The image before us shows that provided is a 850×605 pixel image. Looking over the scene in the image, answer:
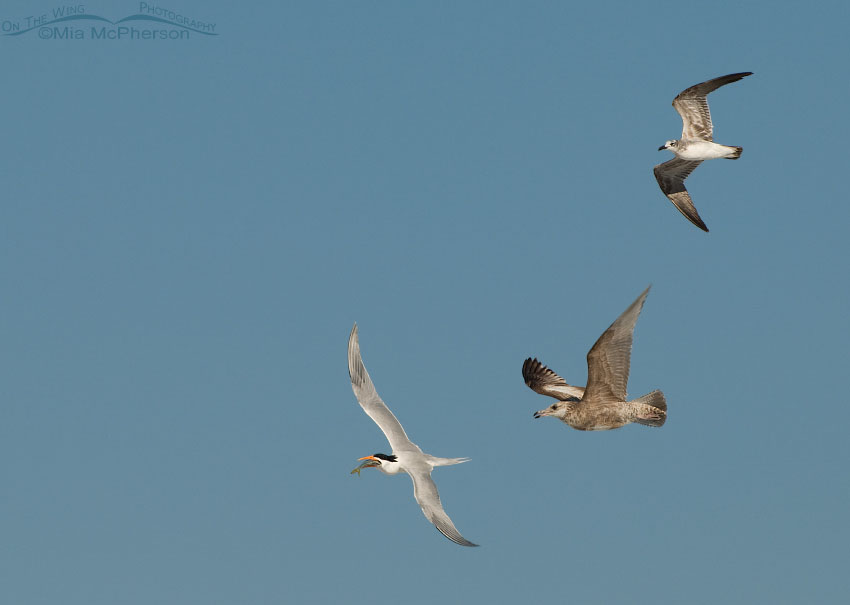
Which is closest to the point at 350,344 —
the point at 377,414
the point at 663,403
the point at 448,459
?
the point at 377,414

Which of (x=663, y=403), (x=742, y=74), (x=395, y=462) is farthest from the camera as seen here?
(x=742, y=74)

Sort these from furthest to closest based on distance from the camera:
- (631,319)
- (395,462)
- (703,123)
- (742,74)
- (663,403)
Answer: (703,123) < (742,74) < (395,462) < (663,403) < (631,319)

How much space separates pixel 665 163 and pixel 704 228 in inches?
92.8

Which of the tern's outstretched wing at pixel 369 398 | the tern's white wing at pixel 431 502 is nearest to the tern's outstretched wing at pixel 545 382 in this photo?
the tern's outstretched wing at pixel 369 398

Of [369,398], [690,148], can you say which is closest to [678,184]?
[690,148]

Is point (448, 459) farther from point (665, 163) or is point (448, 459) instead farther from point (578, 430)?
point (665, 163)

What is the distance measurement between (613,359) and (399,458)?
21.0ft

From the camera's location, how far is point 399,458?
28.1 metres

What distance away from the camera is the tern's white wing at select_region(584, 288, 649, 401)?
23891 mm

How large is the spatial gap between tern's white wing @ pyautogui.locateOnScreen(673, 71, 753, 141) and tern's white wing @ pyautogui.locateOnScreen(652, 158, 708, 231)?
1381 mm

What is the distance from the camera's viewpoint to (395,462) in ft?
91.9

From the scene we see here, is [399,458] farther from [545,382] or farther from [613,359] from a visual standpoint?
[545,382]

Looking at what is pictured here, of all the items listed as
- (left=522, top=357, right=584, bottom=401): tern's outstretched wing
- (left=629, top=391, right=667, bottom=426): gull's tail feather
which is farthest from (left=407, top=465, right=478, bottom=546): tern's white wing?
(left=522, top=357, right=584, bottom=401): tern's outstretched wing

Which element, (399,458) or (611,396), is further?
(399,458)
